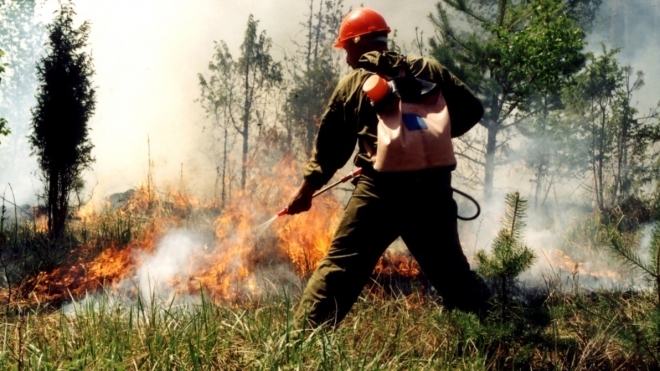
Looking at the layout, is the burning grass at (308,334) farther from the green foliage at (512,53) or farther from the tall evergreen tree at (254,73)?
the tall evergreen tree at (254,73)

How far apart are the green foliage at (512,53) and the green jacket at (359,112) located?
15.6 feet

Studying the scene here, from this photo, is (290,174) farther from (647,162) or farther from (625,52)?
(625,52)

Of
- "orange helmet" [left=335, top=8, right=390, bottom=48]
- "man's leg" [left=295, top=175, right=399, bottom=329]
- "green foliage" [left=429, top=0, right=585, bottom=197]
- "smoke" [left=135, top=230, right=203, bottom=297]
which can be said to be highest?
"green foliage" [left=429, top=0, right=585, bottom=197]

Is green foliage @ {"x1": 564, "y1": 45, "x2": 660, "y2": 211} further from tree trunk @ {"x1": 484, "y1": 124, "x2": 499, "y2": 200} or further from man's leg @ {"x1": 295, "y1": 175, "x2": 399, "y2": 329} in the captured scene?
man's leg @ {"x1": 295, "y1": 175, "x2": 399, "y2": 329}

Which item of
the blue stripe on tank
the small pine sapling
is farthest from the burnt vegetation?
the blue stripe on tank

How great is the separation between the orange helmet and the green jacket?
0.84 ft

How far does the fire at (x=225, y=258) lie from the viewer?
17.0 feet

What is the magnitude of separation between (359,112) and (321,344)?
1.23 m

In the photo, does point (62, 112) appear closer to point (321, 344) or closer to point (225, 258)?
point (225, 258)

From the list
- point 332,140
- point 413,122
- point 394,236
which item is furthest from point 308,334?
point 413,122

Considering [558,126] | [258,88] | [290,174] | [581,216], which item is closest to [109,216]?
[290,174]

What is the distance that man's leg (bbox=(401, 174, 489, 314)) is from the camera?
263 centimetres

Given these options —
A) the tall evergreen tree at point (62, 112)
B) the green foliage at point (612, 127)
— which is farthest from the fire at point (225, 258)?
the green foliage at point (612, 127)

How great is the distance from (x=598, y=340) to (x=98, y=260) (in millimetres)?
5262
